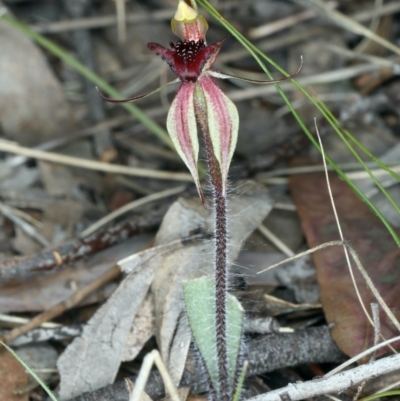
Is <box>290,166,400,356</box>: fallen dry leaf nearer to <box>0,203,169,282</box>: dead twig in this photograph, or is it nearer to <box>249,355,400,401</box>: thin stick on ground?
<box>249,355,400,401</box>: thin stick on ground

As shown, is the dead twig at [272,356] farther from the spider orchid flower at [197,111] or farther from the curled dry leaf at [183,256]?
the spider orchid flower at [197,111]

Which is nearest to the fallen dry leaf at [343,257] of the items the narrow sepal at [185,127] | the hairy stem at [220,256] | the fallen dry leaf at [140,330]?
the hairy stem at [220,256]

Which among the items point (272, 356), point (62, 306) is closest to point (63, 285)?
point (62, 306)

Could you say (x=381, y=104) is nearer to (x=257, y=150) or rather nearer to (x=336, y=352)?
(x=257, y=150)

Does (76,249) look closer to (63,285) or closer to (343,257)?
(63,285)

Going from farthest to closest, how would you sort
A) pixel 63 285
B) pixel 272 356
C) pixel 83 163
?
1. pixel 83 163
2. pixel 63 285
3. pixel 272 356

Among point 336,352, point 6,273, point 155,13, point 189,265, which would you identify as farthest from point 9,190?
point 336,352
